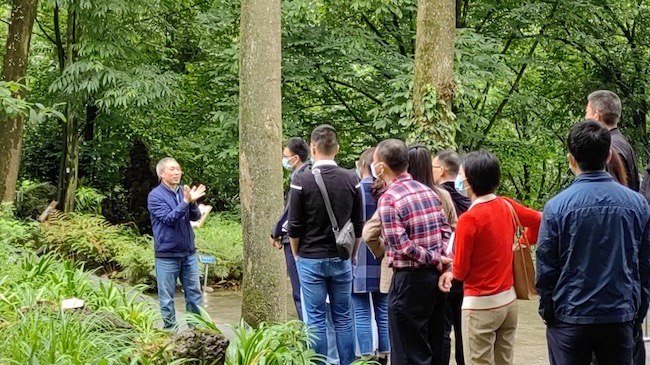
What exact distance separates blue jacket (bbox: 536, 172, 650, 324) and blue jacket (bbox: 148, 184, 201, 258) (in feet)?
12.9

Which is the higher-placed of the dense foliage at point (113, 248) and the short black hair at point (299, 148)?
the short black hair at point (299, 148)

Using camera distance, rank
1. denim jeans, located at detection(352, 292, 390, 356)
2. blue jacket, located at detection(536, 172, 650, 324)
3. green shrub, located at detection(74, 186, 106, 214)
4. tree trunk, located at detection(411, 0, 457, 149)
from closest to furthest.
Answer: blue jacket, located at detection(536, 172, 650, 324)
denim jeans, located at detection(352, 292, 390, 356)
tree trunk, located at detection(411, 0, 457, 149)
green shrub, located at detection(74, 186, 106, 214)

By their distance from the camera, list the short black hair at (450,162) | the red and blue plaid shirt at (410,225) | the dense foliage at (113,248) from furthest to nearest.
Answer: the dense foliage at (113,248), the short black hair at (450,162), the red and blue plaid shirt at (410,225)

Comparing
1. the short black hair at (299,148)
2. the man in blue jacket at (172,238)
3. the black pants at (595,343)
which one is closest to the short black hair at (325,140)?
the short black hair at (299,148)

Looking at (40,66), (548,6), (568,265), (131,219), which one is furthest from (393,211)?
(40,66)

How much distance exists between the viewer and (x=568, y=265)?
3361 mm

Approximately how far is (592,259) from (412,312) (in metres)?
1.47

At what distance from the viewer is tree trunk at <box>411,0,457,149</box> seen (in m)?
8.51

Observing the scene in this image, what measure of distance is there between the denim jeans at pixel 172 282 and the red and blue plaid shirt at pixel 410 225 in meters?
2.55

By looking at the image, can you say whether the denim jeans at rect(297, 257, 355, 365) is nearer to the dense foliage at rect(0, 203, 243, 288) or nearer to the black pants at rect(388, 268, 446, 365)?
the black pants at rect(388, 268, 446, 365)

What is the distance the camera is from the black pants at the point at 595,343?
3.34 metres

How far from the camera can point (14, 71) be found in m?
12.5

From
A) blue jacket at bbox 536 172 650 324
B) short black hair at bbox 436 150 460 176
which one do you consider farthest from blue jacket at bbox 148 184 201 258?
blue jacket at bbox 536 172 650 324

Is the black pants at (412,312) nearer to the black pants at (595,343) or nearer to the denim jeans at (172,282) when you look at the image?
the black pants at (595,343)
